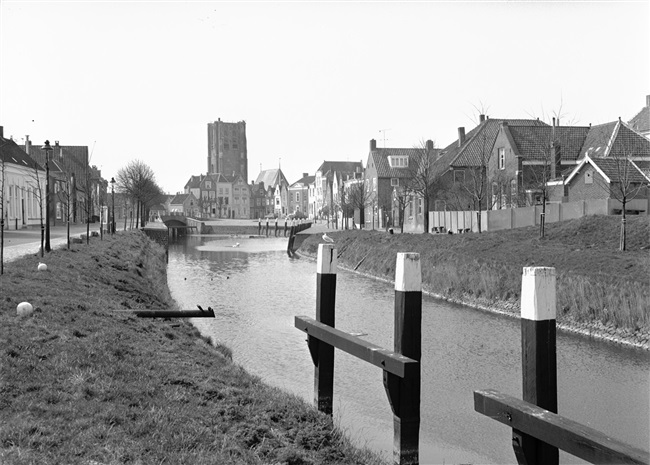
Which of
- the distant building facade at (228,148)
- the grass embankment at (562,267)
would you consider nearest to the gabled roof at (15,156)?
the grass embankment at (562,267)

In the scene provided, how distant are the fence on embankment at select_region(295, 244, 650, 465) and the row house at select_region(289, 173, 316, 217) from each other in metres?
148

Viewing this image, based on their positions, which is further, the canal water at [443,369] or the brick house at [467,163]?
the brick house at [467,163]

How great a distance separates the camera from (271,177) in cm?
17850

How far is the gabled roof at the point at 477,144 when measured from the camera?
55.1 m

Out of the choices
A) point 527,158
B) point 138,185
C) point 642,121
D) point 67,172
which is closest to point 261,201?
point 138,185

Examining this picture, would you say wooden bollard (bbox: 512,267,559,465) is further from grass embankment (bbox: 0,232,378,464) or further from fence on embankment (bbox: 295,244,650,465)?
grass embankment (bbox: 0,232,378,464)

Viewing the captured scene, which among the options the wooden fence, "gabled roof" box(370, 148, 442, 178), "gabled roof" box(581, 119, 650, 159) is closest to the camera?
the wooden fence

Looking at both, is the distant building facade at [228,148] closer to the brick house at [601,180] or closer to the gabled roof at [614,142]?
the gabled roof at [614,142]

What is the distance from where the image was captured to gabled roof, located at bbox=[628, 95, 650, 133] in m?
52.9

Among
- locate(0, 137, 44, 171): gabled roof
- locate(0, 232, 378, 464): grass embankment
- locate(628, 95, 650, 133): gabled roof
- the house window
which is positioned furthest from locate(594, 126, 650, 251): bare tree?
locate(0, 137, 44, 171): gabled roof

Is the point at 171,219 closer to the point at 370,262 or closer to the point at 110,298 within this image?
the point at 370,262

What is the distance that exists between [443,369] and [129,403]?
9.13m

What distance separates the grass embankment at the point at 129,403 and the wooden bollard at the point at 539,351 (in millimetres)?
2326

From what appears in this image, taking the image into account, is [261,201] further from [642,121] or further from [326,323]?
[326,323]
